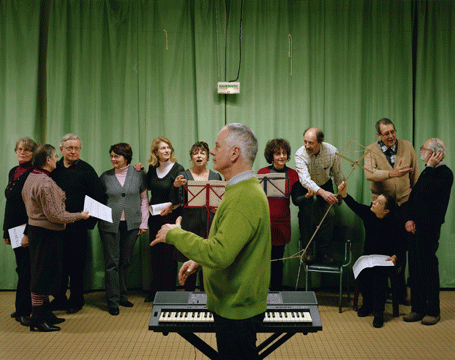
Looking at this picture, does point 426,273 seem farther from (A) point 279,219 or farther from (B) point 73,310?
(B) point 73,310

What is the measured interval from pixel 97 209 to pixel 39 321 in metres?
1.02

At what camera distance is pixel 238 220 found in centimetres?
159

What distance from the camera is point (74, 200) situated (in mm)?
3969

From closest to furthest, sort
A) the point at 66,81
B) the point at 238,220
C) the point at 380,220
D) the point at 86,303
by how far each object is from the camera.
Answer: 1. the point at 238,220
2. the point at 380,220
3. the point at 86,303
4. the point at 66,81

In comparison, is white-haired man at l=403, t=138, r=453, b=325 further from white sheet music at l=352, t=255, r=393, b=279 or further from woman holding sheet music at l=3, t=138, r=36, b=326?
woman holding sheet music at l=3, t=138, r=36, b=326

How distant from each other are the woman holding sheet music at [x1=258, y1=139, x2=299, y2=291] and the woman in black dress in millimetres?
933

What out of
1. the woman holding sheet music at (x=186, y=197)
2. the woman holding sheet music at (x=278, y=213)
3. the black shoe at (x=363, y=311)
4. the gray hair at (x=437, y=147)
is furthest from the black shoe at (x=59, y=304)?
the gray hair at (x=437, y=147)

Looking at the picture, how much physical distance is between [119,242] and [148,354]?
1339 millimetres

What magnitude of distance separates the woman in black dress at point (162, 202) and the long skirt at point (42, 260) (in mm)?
1059

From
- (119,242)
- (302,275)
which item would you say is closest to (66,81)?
(119,242)

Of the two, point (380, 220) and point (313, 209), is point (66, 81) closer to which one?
point (313, 209)

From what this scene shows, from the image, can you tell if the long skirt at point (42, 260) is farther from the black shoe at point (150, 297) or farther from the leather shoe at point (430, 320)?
the leather shoe at point (430, 320)

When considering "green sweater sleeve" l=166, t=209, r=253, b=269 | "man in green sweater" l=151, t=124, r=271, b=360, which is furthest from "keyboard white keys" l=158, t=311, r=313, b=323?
"green sweater sleeve" l=166, t=209, r=253, b=269

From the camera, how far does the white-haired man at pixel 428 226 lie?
3748 millimetres
